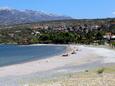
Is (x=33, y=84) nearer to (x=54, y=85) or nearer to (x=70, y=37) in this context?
(x=54, y=85)

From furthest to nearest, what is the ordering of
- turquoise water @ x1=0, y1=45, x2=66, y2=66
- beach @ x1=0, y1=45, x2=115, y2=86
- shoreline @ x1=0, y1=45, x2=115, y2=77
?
turquoise water @ x1=0, y1=45, x2=66, y2=66, shoreline @ x1=0, y1=45, x2=115, y2=77, beach @ x1=0, y1=45, x2=115, y2=86

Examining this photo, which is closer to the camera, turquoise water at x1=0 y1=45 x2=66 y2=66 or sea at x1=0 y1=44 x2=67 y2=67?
sea at x1=0 y1=44 x2=67 y2=67

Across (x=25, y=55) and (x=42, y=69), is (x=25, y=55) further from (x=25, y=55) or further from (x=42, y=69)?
(x=42, y=69)

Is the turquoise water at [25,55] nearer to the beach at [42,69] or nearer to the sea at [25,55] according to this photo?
the sea at [25,55]

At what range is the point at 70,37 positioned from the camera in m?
156

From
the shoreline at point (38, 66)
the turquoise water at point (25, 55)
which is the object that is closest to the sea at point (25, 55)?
the turquoise water at point (25, 55)

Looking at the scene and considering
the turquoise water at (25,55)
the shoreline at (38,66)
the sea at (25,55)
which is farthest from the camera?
the turquoise water at (25,55)

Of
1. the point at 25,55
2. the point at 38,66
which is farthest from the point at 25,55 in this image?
the point at 38,66

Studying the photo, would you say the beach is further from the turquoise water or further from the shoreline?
the turquoise water

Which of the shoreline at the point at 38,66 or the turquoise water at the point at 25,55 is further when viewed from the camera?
the turquoise water at the point at 25,55

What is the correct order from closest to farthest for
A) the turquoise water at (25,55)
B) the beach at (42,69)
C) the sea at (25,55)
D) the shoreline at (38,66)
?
the beach at (42,69) < the shoreline at (38,66) < the sea at (25,55) < the turquoise water at (25,55)

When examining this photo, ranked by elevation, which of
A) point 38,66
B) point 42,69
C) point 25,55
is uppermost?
point 42,69

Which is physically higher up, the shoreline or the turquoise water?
the shoreline

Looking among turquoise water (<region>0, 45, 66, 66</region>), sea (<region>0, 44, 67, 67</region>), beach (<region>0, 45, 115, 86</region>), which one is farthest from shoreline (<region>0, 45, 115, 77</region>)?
turquoise water (<region>0, 45, 66, 66</region>)
